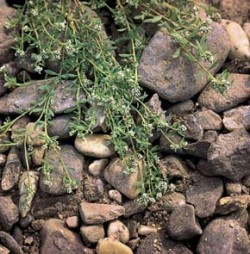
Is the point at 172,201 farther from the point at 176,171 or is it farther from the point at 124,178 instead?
the point at 124,178

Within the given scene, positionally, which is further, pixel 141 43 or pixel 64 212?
pixel 141 43

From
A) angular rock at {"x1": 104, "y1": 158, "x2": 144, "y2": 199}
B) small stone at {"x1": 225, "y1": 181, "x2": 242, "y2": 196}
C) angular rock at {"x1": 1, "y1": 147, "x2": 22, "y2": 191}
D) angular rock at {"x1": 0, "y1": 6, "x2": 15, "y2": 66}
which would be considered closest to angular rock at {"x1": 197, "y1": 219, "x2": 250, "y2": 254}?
small stone at {"x1": 225, "y1": 181, "x2": 242, "y2": 196}

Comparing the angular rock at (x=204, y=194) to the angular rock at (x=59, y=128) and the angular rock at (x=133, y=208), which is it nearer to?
the angular rock at (x=133, y=208)

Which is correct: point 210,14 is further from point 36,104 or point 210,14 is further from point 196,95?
point 36,104

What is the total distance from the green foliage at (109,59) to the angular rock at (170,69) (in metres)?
0.05

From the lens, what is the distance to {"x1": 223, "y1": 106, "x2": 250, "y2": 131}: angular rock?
305 cm

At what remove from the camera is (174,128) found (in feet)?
9.75

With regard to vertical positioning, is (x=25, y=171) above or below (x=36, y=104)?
below

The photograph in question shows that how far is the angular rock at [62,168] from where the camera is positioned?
292 cm

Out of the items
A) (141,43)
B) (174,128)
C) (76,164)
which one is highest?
(141,43)

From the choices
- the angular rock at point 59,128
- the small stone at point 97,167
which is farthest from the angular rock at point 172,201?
the angular rock at point 59,128

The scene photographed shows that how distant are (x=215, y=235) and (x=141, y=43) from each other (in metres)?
1.04

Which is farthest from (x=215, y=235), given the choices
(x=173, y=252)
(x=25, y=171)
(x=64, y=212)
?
(x=25, y=171)

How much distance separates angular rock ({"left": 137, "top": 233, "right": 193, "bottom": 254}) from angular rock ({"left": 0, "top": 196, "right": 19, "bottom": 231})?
599 mm
